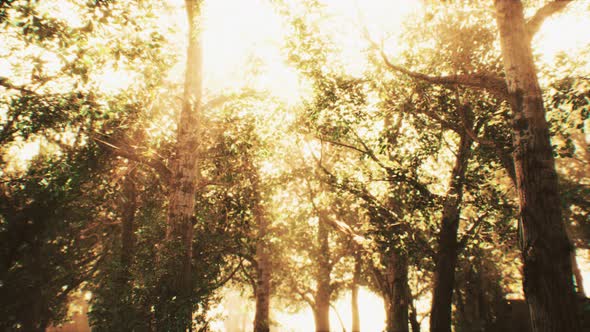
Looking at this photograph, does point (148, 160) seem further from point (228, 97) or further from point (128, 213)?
point (128, 213)

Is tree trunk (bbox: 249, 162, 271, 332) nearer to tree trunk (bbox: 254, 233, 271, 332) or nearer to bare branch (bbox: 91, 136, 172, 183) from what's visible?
tree trunk (bbox: 254, 233, 271, 332)

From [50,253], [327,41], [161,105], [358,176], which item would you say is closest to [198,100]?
[161,105]

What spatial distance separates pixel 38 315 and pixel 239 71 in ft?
55.9

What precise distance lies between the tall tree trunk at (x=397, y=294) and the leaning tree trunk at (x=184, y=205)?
7178 mm

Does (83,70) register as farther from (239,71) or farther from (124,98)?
(239,71)

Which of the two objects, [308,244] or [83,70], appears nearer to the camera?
[83,70]

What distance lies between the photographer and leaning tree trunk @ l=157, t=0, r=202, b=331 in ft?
21.5

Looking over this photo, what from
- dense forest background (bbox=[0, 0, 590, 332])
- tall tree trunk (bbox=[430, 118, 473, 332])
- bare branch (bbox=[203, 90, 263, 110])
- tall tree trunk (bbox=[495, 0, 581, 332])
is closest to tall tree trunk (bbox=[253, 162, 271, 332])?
dense forest background (bbox=[0, 0, 590, 332])

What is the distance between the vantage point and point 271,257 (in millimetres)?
17812

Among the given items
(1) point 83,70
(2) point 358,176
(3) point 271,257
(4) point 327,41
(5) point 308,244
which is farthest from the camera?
(5) point 308,244

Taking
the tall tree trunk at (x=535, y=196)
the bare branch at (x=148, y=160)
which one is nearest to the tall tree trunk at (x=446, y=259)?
the tall tree trunk at (x=535, y=196)

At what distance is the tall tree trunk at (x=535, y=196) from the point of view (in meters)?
3.84

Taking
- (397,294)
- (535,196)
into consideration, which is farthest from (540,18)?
(397,294)

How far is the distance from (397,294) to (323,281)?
10726 millimetres
